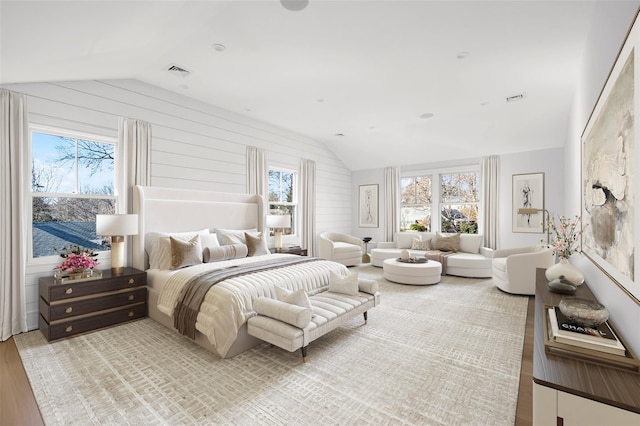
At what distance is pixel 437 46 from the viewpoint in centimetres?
313

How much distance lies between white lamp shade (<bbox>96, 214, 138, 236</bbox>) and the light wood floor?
1332mm

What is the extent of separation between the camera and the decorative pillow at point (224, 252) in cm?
406

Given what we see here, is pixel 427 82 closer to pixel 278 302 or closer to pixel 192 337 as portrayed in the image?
pixel 278 302

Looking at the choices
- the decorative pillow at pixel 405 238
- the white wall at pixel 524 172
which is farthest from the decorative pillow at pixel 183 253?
the white wall at pixel 524 172

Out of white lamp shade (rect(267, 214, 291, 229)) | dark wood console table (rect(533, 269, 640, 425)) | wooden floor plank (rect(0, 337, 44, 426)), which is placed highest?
white lamp shade (rect(267, 214, 291, 229))

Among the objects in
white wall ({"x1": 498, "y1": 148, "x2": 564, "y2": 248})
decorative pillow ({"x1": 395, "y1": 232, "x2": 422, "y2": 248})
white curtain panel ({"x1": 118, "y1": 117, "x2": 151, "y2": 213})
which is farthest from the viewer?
decorative pillow ({"x1": 395, "y1": 232, "x2": 422, "y2": 248})

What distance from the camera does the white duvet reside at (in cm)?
269

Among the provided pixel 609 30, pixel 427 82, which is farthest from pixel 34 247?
pixel 609 30

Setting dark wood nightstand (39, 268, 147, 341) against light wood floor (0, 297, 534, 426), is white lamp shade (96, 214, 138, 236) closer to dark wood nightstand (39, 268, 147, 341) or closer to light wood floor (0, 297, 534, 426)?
dark wood nightstand (39, 268, 147, 341)

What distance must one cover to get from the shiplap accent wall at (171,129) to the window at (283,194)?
0.24m

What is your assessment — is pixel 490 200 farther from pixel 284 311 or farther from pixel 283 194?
pixel 284 311

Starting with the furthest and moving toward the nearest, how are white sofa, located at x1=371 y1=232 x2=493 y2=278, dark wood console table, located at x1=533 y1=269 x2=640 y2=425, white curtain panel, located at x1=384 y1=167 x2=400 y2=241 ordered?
white curtain panel, located at x1=384 y1=167 x2=400 y2=241
white sofa, located at x1=371 y1=232 x2=493 y2=278
dark wood console table, located at x1=533 y1=269 x2=640 y2=425

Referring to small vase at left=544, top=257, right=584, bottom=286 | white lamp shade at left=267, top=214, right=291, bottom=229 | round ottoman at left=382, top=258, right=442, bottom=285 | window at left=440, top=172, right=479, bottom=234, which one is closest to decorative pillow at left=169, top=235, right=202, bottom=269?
white lamp shade at left=267, top=214, right=291, bottom=229

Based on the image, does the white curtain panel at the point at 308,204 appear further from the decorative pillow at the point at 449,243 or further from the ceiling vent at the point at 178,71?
the ceiling vent at the point at 178,71
